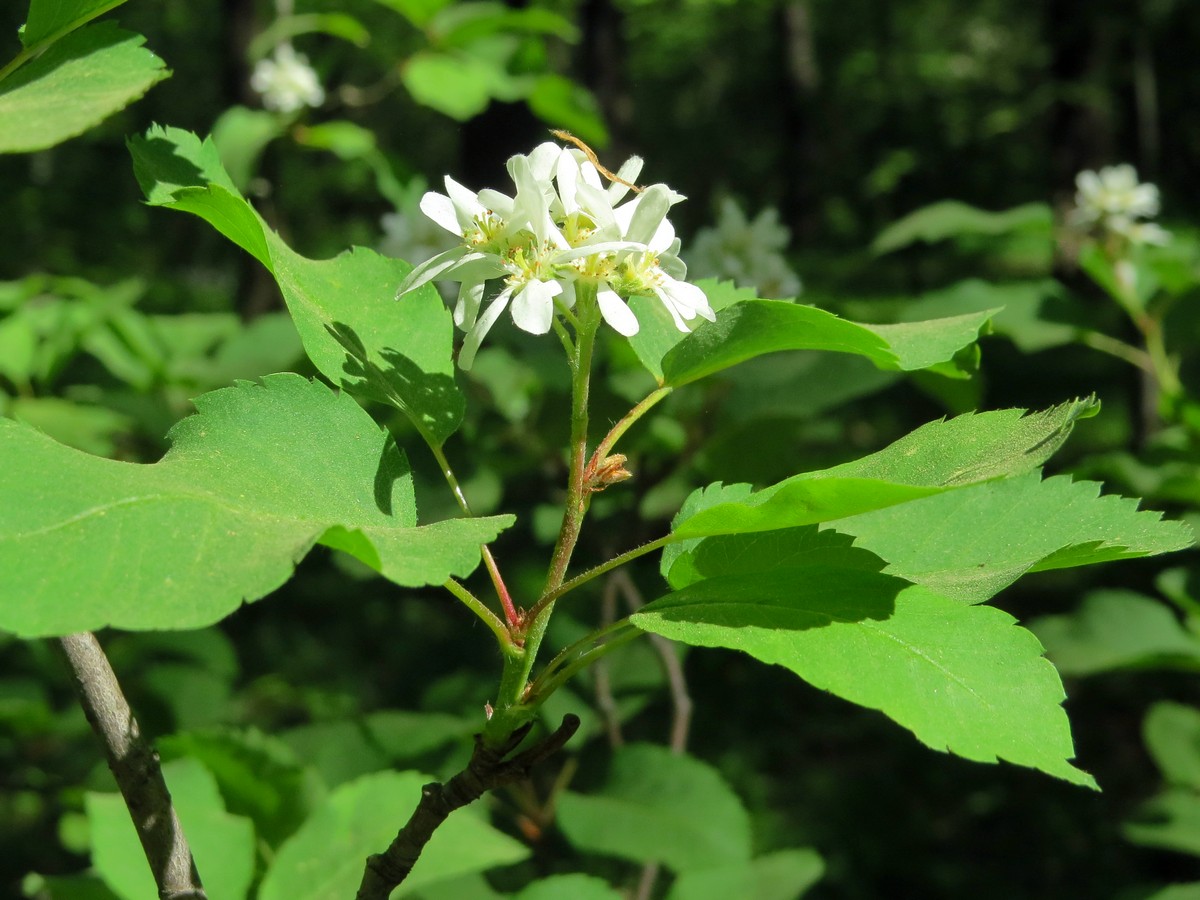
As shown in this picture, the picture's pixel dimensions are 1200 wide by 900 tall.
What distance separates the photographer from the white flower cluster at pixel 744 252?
8.27 ft

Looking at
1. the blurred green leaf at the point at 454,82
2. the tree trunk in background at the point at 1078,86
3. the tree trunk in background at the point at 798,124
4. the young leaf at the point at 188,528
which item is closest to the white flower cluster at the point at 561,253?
the young leaf at the point at 188,528

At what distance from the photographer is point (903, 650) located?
29.4 inches

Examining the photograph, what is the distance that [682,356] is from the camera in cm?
91

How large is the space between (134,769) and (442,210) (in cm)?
53

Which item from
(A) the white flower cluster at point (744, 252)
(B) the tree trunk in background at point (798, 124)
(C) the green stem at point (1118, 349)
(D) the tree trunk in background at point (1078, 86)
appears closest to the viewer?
(A) the white flower cluster at point (744, 252)

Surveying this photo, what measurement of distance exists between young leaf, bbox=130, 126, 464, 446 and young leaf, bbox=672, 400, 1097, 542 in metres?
0.28

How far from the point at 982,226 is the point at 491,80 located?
1349 mm

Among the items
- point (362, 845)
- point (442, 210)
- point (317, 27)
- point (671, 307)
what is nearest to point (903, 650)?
point (671, 307)

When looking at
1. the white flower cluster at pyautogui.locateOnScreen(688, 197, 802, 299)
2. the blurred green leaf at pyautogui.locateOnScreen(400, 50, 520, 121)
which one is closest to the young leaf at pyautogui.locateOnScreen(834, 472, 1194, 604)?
the white flower cluster at pyautogui.locateOnScreen(688, 197, 802, 299)

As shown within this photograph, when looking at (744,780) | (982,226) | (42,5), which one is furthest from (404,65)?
(744,780)

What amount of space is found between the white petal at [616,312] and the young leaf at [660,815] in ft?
3.46

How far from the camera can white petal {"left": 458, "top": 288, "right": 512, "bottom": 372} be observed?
0.89 meters

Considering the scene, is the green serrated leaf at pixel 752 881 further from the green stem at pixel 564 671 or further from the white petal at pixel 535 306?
the white petal at pixel 535 306

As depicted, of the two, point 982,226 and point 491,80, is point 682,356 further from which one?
point 491,80
